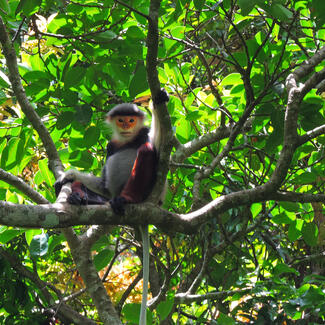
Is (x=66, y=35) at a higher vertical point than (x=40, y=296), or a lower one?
higher

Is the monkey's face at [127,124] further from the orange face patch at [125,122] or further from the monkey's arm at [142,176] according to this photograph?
the monkey's arm at [142,176]

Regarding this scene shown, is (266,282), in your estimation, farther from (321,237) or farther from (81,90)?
(81,90)

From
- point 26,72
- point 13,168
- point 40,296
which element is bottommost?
point 40,296

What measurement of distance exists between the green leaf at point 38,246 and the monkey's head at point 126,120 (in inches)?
48.6

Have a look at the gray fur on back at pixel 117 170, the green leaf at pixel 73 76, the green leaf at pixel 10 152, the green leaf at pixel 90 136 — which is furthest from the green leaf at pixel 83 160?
the green leaf at pixel 73 76

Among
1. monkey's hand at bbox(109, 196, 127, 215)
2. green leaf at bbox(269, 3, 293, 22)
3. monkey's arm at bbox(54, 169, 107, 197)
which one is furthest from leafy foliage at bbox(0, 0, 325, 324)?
monkey's hand at bbox(109, 196, 127, 215)

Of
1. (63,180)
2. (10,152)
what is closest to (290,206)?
(63,180)

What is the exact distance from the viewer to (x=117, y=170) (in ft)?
13.6

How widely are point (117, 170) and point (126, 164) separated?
4.0 inches

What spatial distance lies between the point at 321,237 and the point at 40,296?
10.2 ft

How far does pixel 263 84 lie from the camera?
364cm

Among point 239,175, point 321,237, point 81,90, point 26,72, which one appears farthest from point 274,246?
point 26,72

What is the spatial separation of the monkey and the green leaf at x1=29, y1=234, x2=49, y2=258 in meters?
0.40

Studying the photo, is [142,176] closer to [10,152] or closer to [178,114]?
[178,114]
